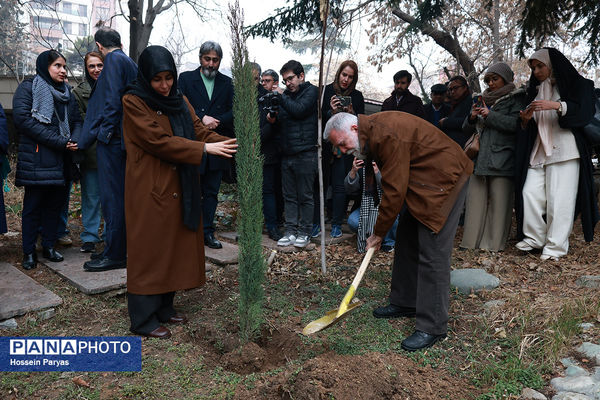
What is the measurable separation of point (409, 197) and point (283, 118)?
2517mm

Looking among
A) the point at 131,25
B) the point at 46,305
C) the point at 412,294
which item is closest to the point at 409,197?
the point at 412,294

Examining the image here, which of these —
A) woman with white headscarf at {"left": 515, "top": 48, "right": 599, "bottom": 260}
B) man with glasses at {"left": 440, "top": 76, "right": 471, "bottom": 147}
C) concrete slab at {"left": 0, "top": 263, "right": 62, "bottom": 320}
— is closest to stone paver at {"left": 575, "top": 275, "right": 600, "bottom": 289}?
woman with white headscarf at {"left": 515, "top": 48, "right": 599, "bottom": 260}

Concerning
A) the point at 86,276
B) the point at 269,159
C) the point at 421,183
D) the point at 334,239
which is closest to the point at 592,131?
the point at 421,183

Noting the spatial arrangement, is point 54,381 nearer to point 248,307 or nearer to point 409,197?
point 248,307

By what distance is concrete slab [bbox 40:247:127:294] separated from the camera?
3693mm

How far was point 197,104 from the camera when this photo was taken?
4.96 metres

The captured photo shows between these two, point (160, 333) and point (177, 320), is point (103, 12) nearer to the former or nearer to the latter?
point (177, 320)

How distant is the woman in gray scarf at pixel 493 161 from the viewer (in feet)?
16.6

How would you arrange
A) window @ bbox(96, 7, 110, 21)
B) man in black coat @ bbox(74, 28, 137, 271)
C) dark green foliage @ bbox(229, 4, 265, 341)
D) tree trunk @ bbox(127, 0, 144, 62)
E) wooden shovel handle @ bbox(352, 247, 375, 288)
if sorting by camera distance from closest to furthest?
dark green foliage @ bbox(229, 4, 265, 341) < wooden shovel handle @ bbox(352, 247, 375, 288) < man in black coat @ bbox(74, 28, 137, 271) < tree trunk @ bbox(127, 0, 144, 62) < window @ bbox(96, 7, 110, 21)

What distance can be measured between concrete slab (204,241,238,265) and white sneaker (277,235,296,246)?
0.54 m

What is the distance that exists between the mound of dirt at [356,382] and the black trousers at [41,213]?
2.97 metres

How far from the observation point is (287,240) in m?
5.25

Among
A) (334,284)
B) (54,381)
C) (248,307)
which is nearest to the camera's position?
(54,381)

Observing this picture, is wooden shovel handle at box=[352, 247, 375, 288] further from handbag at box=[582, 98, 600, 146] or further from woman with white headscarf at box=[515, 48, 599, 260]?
handbag at box=[582, 98, 600, 146]
